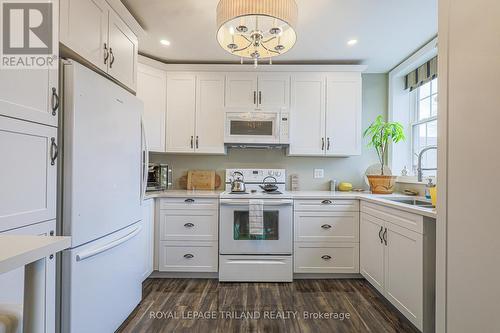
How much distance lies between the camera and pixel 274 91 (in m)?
2.85

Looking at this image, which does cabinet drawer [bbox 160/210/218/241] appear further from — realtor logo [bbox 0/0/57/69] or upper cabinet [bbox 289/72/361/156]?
realtor logo [bbox 0/0/57/69]

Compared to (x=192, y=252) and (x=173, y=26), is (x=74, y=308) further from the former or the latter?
(x=173, y=26)

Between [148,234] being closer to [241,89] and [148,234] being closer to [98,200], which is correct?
[98,200]

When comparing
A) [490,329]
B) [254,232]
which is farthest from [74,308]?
[490,329]

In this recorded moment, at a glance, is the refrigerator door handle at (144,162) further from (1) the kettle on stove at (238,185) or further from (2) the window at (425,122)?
(2) the window at (425,122)

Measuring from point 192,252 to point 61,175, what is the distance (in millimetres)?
1579

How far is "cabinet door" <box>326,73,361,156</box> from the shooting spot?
2.85m

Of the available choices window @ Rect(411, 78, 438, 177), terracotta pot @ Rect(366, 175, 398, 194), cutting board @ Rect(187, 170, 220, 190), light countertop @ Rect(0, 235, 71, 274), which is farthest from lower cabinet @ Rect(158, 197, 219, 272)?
window @ Rect(411, 78, 438, 177)

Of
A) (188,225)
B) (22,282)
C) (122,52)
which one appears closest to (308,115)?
(188,225)

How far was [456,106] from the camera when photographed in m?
1.08

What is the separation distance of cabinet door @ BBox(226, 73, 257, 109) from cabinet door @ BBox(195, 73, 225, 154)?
0.29 feet

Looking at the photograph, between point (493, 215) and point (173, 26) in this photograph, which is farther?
point (173, 26)

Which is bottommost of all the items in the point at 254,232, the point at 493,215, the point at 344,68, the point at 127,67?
the point at 254,232

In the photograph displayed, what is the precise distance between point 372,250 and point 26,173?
264cm
